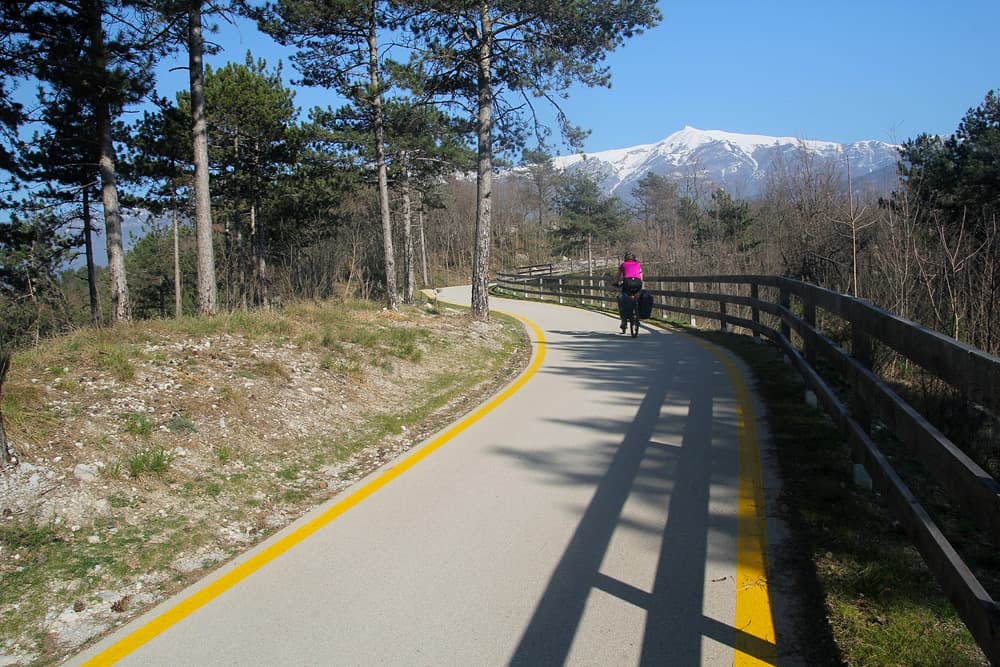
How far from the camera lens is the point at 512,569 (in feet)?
13.1

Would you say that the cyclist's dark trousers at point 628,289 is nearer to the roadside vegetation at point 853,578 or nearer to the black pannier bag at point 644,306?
the black pannier bag at point 644,306

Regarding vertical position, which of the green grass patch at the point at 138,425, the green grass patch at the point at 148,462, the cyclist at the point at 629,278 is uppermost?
the cyclist at the point at 629,278

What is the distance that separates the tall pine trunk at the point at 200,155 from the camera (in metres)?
14.1

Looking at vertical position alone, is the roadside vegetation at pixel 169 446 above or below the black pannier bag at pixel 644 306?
below

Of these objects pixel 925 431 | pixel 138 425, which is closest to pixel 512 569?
pixel 925 431

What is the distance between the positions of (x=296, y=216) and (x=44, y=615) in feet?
103

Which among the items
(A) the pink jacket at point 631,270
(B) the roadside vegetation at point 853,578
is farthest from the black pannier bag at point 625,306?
(B) the roadside vegetation at point 853,578

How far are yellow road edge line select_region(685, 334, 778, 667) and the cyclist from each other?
31.4 feet

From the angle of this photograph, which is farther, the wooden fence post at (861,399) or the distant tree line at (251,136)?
the distant tree line at (251,136)

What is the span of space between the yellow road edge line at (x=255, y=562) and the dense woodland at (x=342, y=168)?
7376 millimetres

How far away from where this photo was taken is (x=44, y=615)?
149 inches

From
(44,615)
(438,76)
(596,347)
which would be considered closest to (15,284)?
(438,76)

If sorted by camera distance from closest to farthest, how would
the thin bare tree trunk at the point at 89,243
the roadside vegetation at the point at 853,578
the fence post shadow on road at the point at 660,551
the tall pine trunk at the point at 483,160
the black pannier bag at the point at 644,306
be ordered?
the roadside vegetation at the point at 853,578, the fence post shadow on road at the point at 660,551, the black pannier bag at the point at 644,306, the tall pine trunk at the point at 483,160, the thin bare tree trunk at the point at 89,243

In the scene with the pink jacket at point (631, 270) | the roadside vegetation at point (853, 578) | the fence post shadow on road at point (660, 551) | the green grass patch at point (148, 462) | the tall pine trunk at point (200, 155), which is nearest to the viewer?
the roadside vegetation at point (853, 578)
